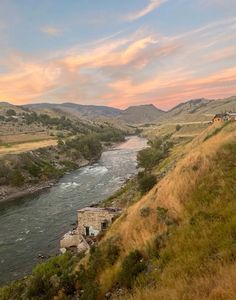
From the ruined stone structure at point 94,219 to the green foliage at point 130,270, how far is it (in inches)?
758

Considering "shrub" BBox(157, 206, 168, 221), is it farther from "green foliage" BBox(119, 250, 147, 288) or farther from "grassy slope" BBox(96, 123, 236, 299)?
→ "green foliage" BBox(119, 250, 147, 288)

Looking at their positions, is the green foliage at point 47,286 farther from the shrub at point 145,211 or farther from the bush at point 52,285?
the shrub at point 145,211

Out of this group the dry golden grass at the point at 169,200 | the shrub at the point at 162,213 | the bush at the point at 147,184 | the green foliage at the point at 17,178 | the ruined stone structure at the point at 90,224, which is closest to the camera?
the dry golden grass at the point at 169,200

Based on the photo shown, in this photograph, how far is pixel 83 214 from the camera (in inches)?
1515

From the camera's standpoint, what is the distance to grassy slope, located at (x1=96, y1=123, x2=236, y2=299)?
10.5 m

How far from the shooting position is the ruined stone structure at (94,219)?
3703cm

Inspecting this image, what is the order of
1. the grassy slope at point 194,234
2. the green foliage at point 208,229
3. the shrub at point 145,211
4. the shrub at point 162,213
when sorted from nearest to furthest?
the grassy slope at point 194,234 → the green foliage at point 208,229 → the shrub at point 162,213 → the shrub at point 145,211

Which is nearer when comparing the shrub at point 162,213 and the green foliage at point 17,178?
the shrub at point 162,213

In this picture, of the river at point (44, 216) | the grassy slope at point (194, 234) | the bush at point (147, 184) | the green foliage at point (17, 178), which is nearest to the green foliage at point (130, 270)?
the grassy slope at point (194, 234)

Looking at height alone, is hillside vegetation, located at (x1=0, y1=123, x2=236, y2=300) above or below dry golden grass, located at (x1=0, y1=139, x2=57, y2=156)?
below

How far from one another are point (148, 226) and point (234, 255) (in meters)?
9.30

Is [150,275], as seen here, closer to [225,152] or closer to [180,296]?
[180,296]

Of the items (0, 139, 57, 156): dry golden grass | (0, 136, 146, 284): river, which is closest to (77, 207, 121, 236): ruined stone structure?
(0, 136, 146, 284): river

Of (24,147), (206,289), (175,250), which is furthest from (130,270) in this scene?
(24,147)
